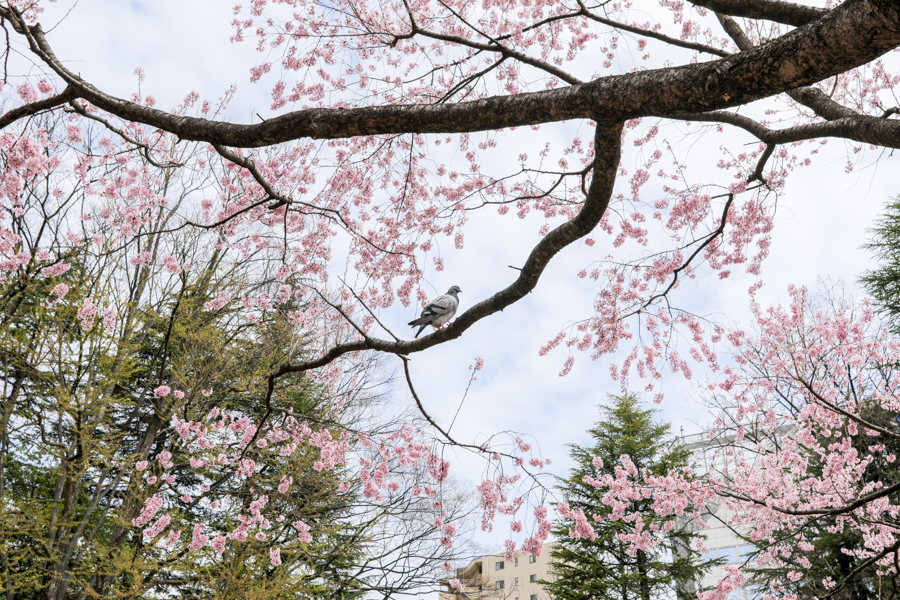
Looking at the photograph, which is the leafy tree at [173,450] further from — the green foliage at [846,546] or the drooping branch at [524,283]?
the green foliage at [846,546]

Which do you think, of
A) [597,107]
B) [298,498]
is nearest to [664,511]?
[298,498]

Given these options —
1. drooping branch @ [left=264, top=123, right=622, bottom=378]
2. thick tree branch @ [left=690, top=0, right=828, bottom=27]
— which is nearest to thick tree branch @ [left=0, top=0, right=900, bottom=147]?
drooping branch @ [left=264, top=123, right=622, bottom=378]

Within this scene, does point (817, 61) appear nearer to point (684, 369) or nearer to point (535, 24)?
point (535, 24)

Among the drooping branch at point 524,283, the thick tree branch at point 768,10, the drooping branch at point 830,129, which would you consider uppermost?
the thick tree branch at point 768,10

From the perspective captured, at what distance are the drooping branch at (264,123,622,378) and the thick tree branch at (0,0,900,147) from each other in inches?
25.1

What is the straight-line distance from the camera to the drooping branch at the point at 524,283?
3.17 m

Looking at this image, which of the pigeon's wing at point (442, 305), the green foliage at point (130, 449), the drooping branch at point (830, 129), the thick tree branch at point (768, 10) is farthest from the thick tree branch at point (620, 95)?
the green foliage at point (130, 449)

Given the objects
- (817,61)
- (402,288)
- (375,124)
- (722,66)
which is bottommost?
(817,61)

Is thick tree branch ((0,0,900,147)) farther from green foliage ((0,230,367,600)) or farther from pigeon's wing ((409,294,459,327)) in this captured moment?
green foliage ((0,230,367,600))

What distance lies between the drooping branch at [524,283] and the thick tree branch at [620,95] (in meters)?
0.64

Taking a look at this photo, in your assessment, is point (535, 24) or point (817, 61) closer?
point (817, 61)

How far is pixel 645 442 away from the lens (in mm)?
16672

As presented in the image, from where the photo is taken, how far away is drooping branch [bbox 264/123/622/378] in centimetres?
317

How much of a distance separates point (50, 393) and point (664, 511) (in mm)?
9150
